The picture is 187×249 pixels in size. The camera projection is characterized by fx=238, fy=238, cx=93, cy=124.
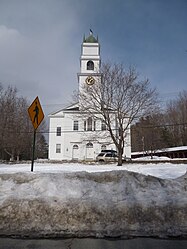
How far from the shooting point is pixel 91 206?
4781mm

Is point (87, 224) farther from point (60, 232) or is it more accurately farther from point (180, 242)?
point (180, 242)

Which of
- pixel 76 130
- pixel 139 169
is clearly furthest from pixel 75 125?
pixel 139 169

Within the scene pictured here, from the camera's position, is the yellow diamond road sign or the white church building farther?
the white church building

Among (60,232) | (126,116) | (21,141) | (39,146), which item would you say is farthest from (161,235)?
(39,146)

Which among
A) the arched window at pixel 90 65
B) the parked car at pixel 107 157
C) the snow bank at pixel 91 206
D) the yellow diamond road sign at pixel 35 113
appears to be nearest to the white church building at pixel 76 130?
the arched window at pixel 90 65

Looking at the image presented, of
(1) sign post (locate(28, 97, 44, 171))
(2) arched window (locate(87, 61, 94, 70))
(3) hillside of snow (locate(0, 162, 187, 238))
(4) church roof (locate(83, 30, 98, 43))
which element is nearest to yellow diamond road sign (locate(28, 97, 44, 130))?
(1) sign post (locate(28, 97, 44, 171))

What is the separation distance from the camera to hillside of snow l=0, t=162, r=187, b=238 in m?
4.27

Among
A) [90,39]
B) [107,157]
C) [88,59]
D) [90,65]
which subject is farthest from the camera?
[90,39]

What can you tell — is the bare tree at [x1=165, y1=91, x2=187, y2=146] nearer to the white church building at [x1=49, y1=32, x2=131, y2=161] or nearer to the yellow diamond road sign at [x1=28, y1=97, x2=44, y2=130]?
the white church building at [x1=49, y1=32, x2=131, y2=161]

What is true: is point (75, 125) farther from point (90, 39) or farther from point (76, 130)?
point (90, 39)

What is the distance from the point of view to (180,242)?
12.5ft

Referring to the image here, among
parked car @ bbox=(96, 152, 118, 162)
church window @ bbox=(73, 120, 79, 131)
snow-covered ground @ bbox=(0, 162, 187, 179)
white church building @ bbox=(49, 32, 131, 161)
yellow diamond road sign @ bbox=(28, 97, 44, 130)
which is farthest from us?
church window @ bbox=(73, 120, 79, 131)

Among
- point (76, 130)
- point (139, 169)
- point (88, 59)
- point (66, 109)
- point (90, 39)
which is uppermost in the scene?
point (90, 39)

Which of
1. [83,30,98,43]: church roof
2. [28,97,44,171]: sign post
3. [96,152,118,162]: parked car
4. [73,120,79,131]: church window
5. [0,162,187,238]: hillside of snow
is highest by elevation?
[83,30,98,43]: church roof
